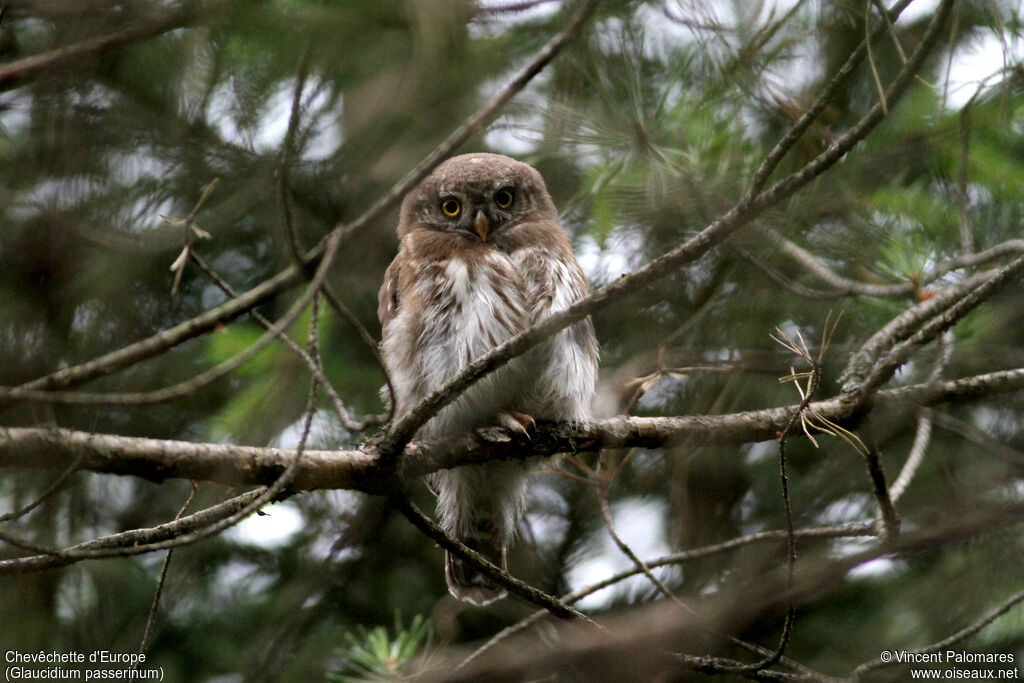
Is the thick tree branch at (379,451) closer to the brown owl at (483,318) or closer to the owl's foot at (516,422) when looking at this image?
the owl's foot at (516,422)

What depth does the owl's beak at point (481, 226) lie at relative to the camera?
417 cm

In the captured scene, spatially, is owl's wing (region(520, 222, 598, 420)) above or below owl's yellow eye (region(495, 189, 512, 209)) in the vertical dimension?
below

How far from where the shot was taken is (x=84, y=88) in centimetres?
333

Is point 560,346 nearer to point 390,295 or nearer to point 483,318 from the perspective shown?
point 483,318

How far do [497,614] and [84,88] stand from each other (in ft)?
10.8

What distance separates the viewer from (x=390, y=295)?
13.6ft

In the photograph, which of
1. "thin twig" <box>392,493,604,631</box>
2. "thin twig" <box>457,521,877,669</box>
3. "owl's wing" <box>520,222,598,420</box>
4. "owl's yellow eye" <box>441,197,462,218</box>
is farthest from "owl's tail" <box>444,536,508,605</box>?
"owl's yellow eye" <box>441,197,462,218</box>

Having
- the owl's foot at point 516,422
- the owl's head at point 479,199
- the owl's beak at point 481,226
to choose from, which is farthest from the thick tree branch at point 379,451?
the owl's head at point 479,199

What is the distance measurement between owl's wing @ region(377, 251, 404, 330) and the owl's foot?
0.82 meters

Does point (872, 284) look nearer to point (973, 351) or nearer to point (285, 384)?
point (973, 351)

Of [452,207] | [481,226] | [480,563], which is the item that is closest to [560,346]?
[481,226]

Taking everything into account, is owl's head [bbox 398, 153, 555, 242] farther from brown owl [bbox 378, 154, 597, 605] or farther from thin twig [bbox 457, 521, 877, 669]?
thin twig [bbox 457, 521, 877, 669]

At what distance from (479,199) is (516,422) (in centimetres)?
130

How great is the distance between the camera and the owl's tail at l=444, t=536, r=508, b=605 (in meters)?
4.23
